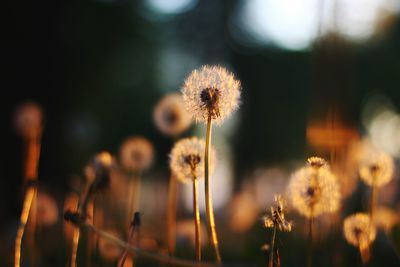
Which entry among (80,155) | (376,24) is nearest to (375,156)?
(80,155)

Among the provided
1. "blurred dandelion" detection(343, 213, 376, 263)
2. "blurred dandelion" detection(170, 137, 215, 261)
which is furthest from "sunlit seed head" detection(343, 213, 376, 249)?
"blurred dandelion" detection(170, 137, 215, 261)

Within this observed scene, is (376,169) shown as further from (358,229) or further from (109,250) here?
(109,250)

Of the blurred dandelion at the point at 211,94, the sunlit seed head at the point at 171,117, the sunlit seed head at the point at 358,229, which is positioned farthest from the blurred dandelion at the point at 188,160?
the sunlit seed head at the point at 171,117

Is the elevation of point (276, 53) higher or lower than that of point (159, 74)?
higher

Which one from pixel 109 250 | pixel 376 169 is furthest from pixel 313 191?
pixel 109 250

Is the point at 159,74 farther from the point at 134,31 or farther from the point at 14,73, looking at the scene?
the point at 14,73

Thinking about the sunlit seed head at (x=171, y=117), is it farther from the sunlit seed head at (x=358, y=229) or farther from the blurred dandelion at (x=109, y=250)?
the sunlit seed head at (x=358, y=229)
